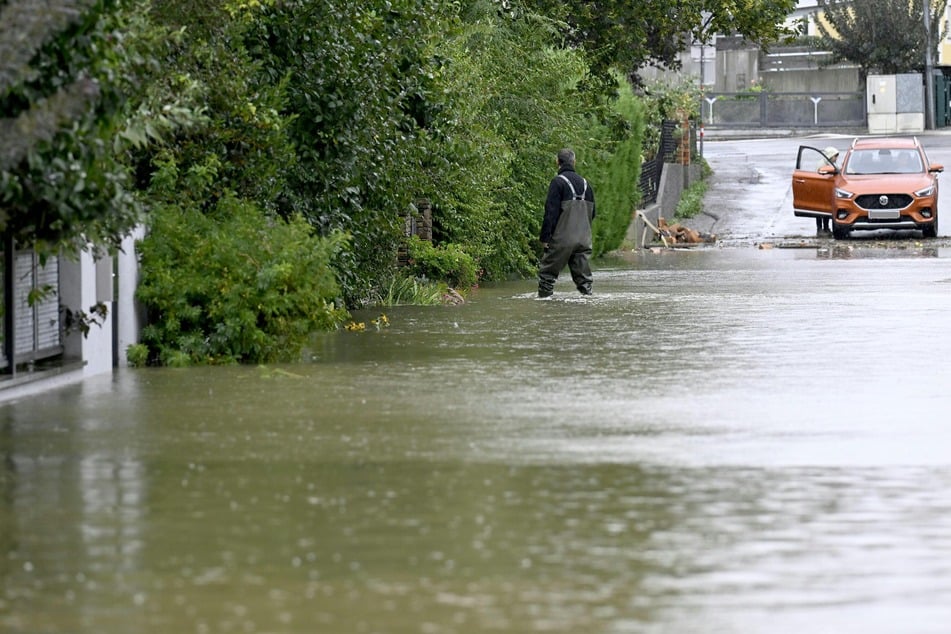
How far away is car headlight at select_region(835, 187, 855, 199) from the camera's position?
3694 centimetres

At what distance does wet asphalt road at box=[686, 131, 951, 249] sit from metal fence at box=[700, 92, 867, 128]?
10837 millimetres

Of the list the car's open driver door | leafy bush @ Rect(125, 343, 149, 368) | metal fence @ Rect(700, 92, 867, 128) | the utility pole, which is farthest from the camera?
metal fence @ Rect(700, 92, 867, 128)

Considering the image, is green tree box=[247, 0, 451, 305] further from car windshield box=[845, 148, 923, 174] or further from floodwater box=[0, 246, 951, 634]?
car windshield box=[845, 148, 923, 174]

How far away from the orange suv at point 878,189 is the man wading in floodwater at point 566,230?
12406 millimetres

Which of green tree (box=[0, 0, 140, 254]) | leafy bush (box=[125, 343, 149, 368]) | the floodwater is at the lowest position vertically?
the floodwater

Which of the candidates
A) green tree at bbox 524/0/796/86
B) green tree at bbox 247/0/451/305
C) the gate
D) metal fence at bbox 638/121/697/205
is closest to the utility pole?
metal fence at bbox 638/121/697/205

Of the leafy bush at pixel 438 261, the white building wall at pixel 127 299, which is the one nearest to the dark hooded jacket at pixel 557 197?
the leafy bush at pixel 438 261

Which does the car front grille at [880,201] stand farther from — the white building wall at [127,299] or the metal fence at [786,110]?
the metal fence at [786,110]

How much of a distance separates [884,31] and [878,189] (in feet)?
138

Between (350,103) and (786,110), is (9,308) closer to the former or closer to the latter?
(350,103)

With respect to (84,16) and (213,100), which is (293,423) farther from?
(213,100)

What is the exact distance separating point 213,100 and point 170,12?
84 centimetres

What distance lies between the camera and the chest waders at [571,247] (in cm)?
2447

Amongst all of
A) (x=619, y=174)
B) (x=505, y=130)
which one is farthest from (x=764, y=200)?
(x=505, y=130)
